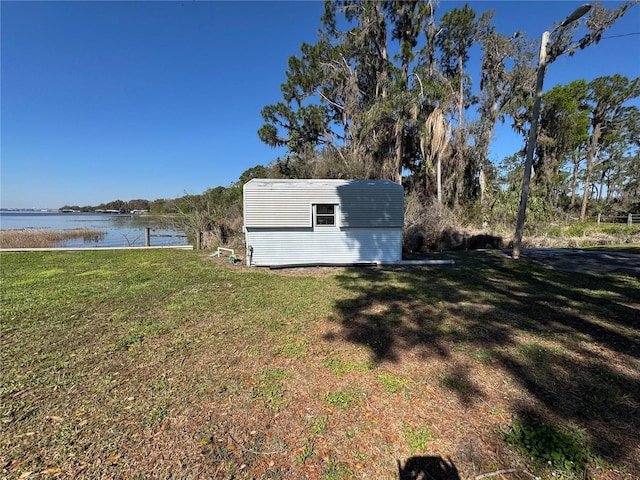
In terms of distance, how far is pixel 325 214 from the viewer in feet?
28.6

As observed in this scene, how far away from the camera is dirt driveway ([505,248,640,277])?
23.2ft

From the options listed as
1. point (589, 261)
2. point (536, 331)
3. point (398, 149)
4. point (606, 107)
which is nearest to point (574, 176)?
point (606, 107)

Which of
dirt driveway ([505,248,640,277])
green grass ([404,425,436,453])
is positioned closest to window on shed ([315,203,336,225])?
dirt driveway ([505,248,640,277])

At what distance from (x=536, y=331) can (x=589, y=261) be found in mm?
6619

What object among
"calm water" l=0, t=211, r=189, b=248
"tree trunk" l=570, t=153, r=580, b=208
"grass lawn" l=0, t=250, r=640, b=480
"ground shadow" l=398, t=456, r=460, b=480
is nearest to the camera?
"ground shadow" l=398, t=456, r=460, b=480

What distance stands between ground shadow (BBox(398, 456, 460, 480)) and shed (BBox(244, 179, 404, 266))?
22.7 ft

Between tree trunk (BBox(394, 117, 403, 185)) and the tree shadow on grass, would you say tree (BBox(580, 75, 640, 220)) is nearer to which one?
tree trunk (BBox(394, 117, 403, 185))

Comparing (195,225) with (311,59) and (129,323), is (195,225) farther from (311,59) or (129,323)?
(311,59)

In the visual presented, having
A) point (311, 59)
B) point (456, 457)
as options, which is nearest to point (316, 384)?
point (456, 457)

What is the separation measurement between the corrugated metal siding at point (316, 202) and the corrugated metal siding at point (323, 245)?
0.27 meters

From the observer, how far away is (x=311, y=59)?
17.3 m

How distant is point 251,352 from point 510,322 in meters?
3.61

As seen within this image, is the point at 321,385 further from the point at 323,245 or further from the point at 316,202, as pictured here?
the point at 316,202

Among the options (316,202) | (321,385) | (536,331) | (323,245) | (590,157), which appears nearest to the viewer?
(321,385)
